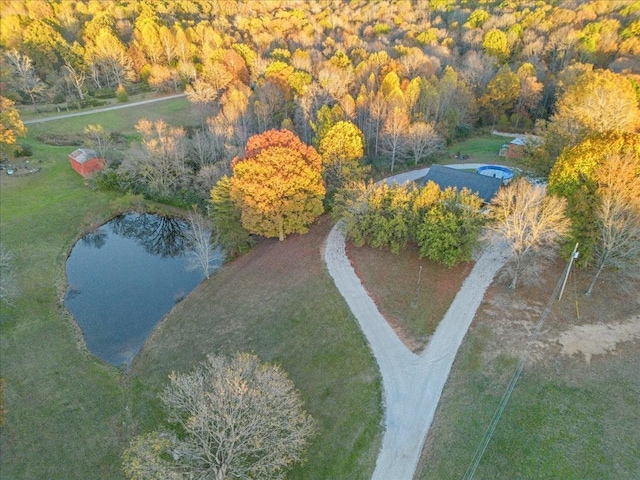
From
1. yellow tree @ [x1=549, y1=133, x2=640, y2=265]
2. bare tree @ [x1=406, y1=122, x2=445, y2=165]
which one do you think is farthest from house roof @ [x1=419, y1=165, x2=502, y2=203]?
yellow tree @ [x1=549, y1=133, x2=640, y2=265]

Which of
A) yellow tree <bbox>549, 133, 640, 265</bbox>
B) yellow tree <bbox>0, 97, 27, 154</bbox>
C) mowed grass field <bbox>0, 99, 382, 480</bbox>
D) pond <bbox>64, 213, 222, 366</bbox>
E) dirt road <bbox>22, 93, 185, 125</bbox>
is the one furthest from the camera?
dirt road <bbox>22, 93, 185, 125</bbox>

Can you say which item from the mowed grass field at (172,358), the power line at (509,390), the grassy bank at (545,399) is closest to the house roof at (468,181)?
the power line at (509,390)

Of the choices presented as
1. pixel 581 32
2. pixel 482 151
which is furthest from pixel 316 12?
pixel 482 151

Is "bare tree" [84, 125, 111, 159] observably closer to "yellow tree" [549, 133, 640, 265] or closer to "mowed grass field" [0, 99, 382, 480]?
"mowed grass field" [0, 99, 382, 480]

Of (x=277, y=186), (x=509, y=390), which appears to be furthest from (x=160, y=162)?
(x=509, y=390)

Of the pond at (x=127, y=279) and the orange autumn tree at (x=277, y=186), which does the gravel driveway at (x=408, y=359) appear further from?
the pond at (x=127, y=279)

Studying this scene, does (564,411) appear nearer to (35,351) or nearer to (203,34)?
(35,351)
